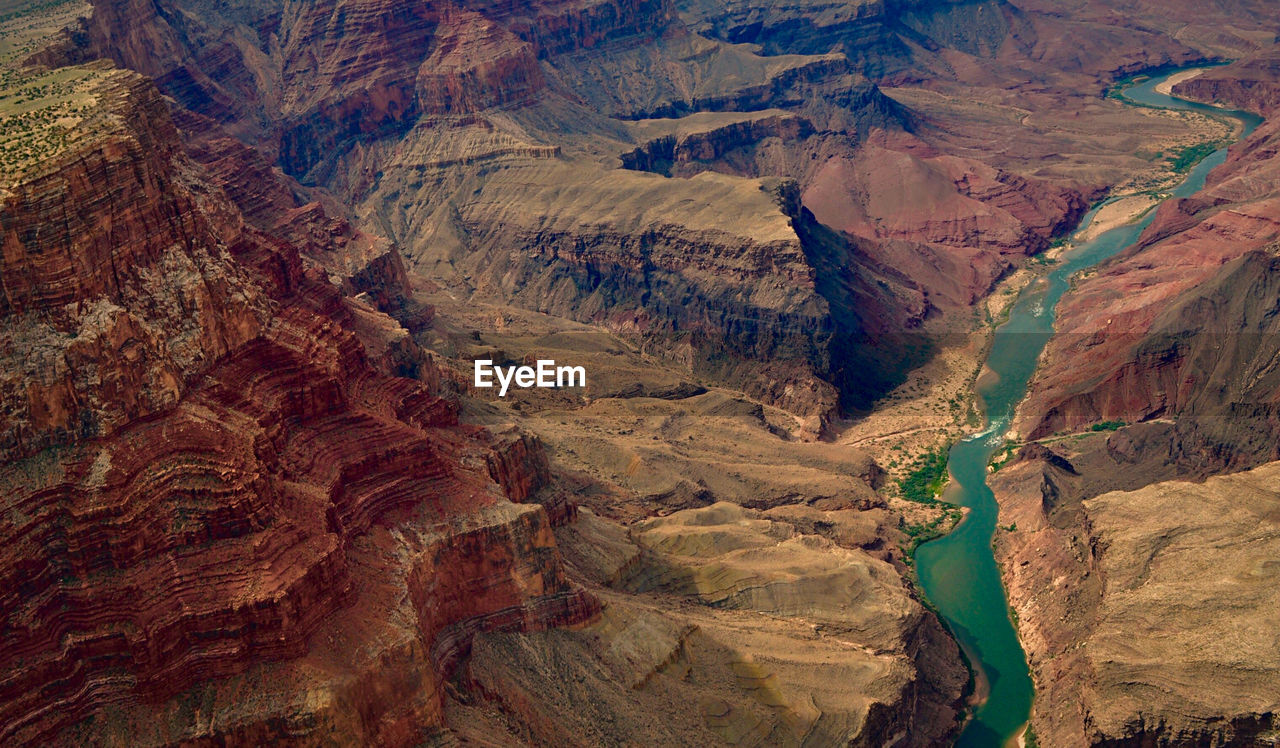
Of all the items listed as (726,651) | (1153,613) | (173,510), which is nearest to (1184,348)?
(1153,613)

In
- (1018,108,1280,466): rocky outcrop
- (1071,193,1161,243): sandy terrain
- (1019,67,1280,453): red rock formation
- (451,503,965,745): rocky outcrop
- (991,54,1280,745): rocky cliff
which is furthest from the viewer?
(1071,193,1161,243): sandy terrain

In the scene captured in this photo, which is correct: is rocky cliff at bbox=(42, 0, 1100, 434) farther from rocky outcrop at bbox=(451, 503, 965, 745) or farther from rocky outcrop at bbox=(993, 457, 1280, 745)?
rocky outcrop at bbox=(451, 503, 965, 745)

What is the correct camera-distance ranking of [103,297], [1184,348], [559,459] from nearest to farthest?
[103,297], [559,459], [1184,348]

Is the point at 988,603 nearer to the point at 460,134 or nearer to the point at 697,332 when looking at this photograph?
the point at 697,332

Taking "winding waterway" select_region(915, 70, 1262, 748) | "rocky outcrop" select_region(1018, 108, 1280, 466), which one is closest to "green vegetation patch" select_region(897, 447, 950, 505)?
"winding waterway" select_region(915, 70, 1262, 748)

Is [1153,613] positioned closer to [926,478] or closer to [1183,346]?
[926,478]

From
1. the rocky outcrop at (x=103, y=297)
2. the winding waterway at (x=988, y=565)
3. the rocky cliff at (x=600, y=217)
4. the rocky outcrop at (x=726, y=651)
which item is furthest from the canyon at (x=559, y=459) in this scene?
the winding waterway at (x=988, y=565)
